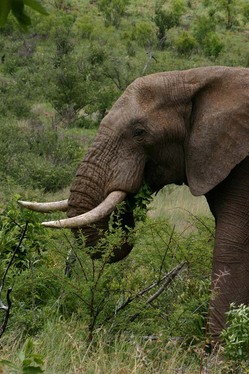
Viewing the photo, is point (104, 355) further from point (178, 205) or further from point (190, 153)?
point (178, 205)

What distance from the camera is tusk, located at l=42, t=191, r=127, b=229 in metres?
6.26

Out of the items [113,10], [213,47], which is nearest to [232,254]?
[213,47]

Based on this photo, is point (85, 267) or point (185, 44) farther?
point (185, 44)

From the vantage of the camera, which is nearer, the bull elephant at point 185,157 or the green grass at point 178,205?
the bull elephant at point 185,157

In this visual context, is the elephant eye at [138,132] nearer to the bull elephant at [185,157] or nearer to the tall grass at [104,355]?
the bull elephant at [185,157]

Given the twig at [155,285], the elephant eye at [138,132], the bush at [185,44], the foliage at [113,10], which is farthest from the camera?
the foliage at [113,10]

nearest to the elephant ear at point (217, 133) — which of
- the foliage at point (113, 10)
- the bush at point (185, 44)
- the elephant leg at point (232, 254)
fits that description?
the elephant leg at point (232, 254)

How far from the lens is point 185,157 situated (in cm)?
677

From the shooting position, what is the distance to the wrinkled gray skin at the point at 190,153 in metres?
6.41

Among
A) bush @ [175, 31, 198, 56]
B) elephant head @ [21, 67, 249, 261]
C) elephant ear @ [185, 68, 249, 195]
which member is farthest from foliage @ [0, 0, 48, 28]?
bush @ [175, 31, 198, 56]

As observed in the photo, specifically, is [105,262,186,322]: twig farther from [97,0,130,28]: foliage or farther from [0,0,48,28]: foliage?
[97,0,130,28]: foliage

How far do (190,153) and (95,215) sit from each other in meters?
0.80

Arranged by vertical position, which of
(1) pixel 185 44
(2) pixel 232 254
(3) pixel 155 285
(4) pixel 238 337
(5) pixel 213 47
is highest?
(4) pixel 238 337

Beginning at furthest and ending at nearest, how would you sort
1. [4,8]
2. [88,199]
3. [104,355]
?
[88,199] → [104,355] → [4,8]
